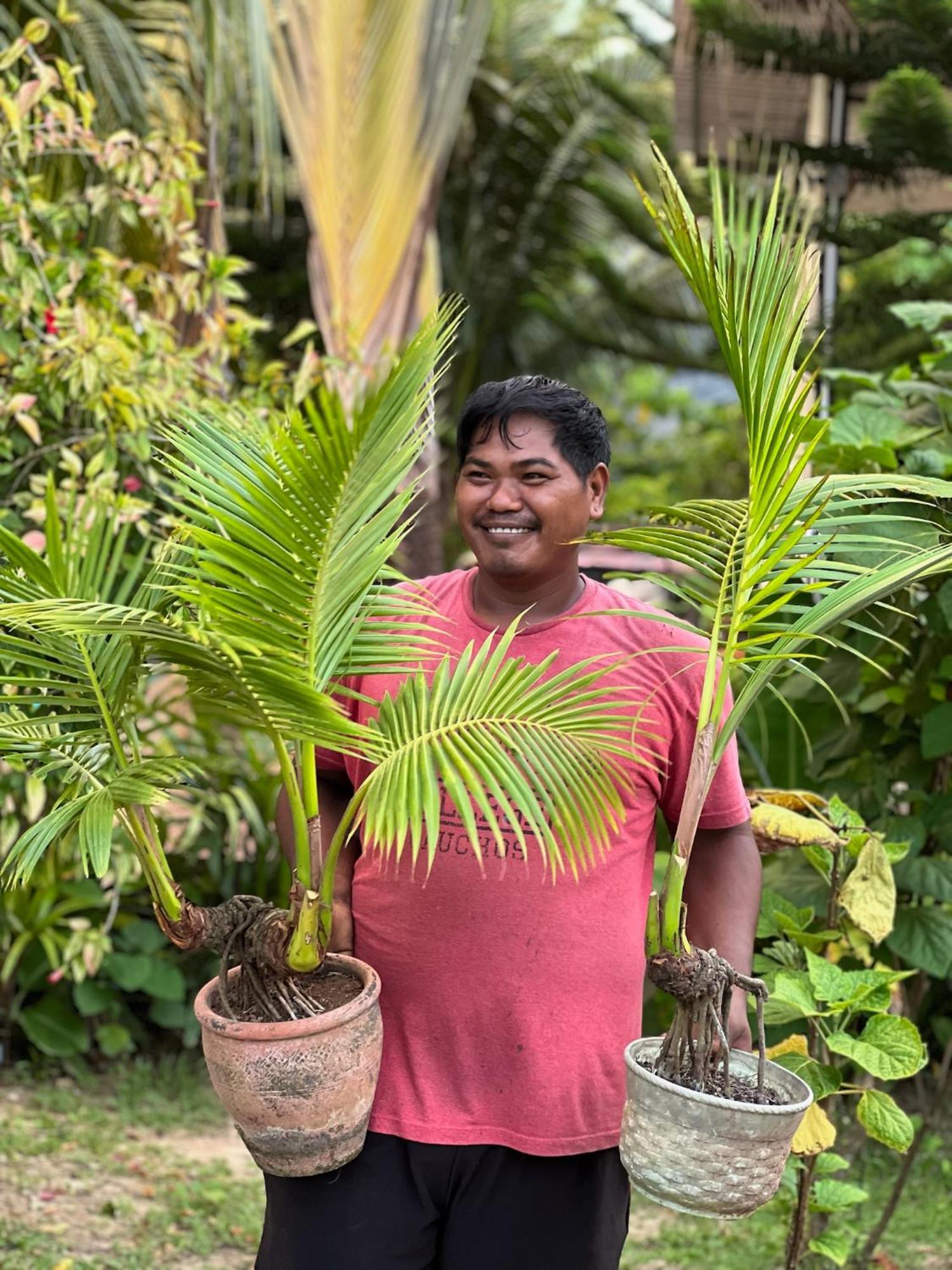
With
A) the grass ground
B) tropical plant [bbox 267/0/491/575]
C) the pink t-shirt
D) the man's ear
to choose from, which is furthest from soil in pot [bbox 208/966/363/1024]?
tropical plant [bbox 267/0/491/575]

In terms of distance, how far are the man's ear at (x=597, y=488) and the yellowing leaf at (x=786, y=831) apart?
2.47 ft

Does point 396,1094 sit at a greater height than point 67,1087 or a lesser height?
greater

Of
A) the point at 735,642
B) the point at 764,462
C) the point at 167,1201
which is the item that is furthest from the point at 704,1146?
the point at 167,1201

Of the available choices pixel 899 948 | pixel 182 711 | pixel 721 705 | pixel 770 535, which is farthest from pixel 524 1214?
pixel 182 711

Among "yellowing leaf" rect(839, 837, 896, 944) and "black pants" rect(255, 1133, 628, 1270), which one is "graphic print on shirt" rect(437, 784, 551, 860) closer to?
"black pants" rect(255, 1133, 628, 1270)

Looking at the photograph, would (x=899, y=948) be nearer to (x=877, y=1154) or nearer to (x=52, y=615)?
(x=877, y=1154)

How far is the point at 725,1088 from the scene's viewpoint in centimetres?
177

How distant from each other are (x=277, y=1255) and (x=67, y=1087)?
2628 mm

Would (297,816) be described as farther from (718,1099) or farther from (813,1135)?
(813,1135)

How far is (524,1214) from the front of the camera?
1993 millimetres


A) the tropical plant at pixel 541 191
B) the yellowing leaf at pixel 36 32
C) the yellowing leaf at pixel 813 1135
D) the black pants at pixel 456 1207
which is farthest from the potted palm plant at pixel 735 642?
the tropical plant at pixel 541 191

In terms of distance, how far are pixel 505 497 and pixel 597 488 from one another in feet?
0.67

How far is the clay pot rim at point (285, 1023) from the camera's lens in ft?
5.67

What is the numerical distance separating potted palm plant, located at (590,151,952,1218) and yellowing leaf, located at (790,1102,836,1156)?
1.90 feet
